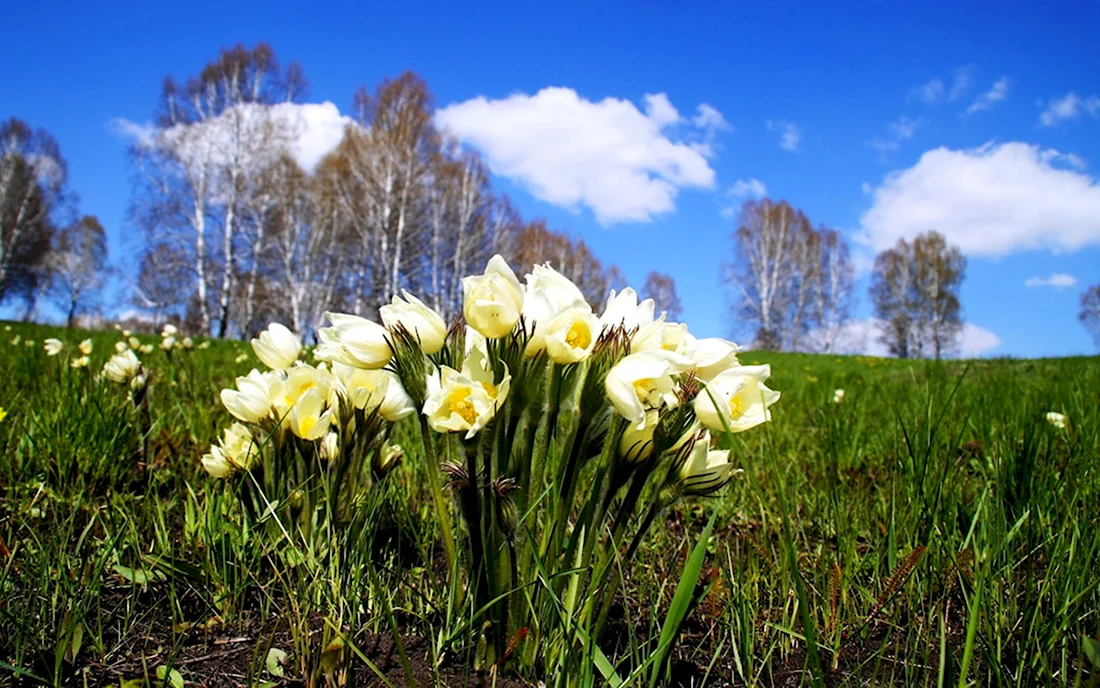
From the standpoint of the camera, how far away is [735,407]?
3.34ft

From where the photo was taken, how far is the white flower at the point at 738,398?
37.9 inches

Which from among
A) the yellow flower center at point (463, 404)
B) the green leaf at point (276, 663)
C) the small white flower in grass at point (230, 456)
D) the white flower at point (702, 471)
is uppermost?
the yellow flower center at point (463, 404)

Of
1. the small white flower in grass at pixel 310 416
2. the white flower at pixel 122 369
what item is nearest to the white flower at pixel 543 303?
the small white flower in grass at pixel 310 416

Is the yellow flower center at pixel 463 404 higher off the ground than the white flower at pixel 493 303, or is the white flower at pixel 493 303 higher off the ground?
the white flower at pixel 493 303

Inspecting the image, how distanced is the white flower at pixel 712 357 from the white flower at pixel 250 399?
953 mm

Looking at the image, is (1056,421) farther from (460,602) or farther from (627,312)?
(460,602)

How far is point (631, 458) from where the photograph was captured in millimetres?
1007

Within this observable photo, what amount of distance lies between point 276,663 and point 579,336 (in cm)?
77

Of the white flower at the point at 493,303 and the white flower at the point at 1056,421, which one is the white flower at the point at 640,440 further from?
the white flower at the point at 1056,421

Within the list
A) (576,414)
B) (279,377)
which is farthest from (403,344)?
(279,377)

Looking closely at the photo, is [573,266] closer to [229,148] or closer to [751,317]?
[751,317]

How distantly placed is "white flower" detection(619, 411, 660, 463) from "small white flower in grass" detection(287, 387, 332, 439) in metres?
0.67

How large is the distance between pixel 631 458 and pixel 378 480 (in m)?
0.81

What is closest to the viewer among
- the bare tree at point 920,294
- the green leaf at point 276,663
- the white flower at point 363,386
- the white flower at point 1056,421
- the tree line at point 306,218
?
the green leaf at point 276,663
